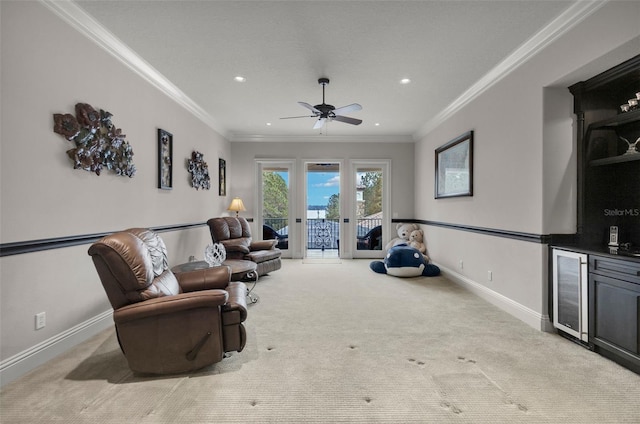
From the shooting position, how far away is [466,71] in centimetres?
341

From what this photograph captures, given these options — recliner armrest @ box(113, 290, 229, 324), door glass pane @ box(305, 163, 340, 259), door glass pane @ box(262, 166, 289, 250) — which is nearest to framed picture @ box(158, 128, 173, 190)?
recliner armrest @ box(113, 290, 229, 324)

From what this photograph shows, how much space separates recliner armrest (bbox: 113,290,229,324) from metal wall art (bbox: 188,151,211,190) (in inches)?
120

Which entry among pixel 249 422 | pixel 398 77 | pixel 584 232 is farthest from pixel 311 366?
pixel 398 77

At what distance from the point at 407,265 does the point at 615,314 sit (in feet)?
9.00

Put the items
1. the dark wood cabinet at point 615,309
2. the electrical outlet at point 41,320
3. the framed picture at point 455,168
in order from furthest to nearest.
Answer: the framed picture at point 455,168 < the electrical outlet at point 41,320 < the dark wood cabinet at point 615,309

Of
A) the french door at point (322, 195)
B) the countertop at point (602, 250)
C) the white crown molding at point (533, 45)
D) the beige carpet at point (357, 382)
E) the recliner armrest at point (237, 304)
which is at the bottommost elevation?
the beige carpet at point (357, 382)

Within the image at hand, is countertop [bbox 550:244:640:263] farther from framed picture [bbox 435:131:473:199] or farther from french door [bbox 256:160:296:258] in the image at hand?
french door [bbox 256:160:296:258]

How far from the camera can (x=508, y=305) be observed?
3230 millimetres

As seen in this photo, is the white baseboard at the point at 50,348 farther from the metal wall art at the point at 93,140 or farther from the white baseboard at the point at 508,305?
the white baseboard at the point at 508,305

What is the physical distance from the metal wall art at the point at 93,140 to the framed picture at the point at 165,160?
2.02 feet

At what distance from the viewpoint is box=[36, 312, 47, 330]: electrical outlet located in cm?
217

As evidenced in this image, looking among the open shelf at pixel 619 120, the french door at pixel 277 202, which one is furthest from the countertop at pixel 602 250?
the french door at pixel 277 202

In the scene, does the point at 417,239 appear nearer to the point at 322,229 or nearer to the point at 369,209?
the point at 369,209

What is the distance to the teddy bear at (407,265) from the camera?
482 cm
